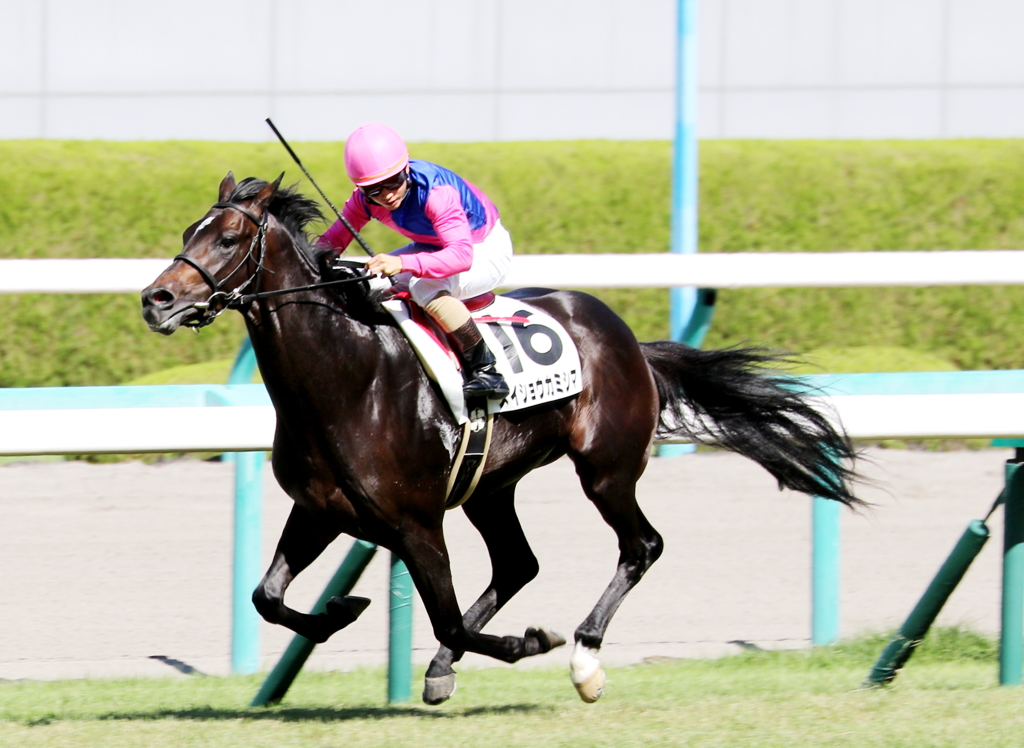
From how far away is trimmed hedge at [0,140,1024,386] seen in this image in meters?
8.56

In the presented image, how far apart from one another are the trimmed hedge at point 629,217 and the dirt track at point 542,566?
1373 millimetres

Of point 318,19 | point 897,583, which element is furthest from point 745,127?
point 897,583

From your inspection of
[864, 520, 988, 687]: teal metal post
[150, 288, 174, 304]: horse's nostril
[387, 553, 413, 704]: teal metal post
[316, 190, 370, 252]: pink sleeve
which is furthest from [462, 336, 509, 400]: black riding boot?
[864, 520, 988, 687]: teal metal post

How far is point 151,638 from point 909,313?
556 centimetres

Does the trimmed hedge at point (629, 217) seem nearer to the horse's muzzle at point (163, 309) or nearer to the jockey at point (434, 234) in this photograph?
the jockey at point (434, 234)

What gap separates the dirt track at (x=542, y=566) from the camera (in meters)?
5.06

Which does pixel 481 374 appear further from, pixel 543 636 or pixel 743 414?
pixel 743 414

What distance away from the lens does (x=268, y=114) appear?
1020 centimetres

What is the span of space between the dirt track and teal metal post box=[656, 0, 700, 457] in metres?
1.31

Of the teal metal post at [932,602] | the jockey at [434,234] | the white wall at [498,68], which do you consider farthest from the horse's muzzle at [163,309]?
the white wall at [498,68]

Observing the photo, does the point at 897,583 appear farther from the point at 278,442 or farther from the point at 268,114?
the point at 268,114

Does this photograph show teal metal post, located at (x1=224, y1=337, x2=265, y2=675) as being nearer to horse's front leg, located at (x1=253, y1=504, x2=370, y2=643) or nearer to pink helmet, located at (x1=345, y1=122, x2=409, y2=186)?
horse's front leg, located at (x1=253, y1=504, x2=370, y2=643)

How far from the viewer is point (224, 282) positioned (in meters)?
3.36

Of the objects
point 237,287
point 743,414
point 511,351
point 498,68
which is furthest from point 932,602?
point 498,68
